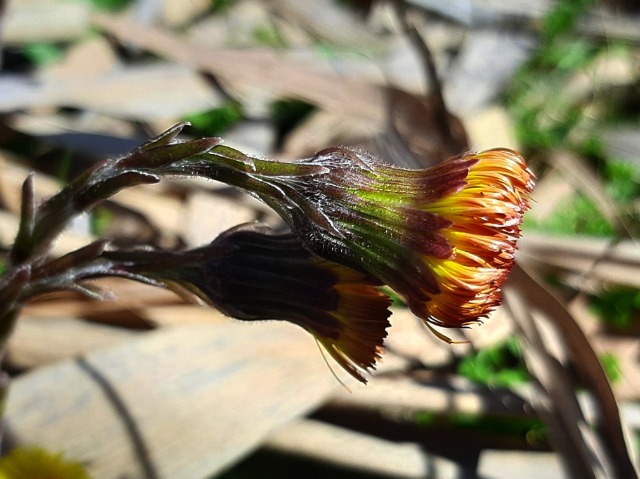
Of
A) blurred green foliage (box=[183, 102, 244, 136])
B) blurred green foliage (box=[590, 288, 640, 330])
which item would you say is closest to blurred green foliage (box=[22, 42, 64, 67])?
blurred green foliage (box=[183, 102, 244, 136])

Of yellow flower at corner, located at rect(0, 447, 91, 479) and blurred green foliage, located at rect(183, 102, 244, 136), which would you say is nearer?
yellow flower at corner, located at rect(0, 447, 91, 479)

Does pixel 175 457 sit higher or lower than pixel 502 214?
lower

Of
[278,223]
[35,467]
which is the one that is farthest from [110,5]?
[35,467]

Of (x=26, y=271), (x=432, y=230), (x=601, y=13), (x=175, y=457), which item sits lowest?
(x=175, y=457)

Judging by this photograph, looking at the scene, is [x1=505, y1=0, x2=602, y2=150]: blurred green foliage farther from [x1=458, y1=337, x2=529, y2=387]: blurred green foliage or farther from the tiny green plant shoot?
the tiny green plant shoot

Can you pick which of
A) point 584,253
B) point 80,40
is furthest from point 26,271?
point 80,40

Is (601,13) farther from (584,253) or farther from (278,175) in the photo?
(278,175)

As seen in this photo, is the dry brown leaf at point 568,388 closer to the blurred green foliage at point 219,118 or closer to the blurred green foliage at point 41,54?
the blurred green foliage at point 219,118
